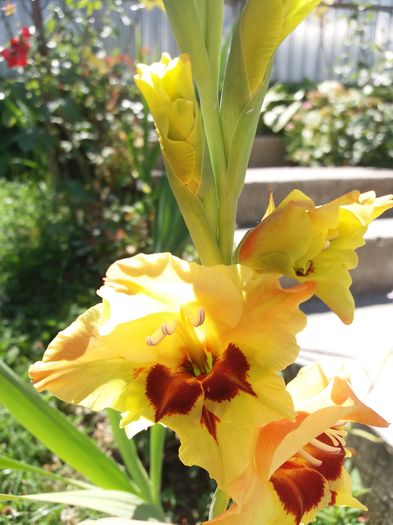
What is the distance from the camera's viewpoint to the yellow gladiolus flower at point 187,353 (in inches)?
16.9

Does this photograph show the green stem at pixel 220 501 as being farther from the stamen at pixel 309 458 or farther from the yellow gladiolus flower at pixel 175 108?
the yellow gladiolus flower at pixel 175 108

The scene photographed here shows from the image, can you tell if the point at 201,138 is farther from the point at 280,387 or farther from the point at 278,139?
the point at 278,139

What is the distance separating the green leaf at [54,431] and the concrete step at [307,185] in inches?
76.1

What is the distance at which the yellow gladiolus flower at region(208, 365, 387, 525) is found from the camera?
48cm

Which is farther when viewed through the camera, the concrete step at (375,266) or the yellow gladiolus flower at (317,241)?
the concrete step at (375,266)

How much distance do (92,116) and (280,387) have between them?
2972 millimetres

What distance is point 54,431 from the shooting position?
87cm

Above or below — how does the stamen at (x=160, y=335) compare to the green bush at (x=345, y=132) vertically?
above

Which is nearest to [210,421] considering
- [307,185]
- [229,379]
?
[229,379]

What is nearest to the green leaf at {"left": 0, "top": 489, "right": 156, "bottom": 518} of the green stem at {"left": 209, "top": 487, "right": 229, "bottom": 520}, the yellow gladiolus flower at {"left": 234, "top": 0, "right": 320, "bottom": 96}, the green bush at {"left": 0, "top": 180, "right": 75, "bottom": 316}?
the green stem at {"left": 209, "top": 487, "right": 229, "bottom": 520}

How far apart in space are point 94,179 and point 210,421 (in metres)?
2.98

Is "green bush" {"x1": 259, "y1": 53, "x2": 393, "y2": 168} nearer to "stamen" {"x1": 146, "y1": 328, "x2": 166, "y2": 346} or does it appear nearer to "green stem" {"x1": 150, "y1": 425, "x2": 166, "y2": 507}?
"green stem" {"x1": 150, "y1": 425, "x2": 166, "y2": 507}

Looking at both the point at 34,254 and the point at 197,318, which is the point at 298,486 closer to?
the point at 197,318

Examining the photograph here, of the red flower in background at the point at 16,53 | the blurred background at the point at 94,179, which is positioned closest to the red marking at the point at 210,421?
the blurred background at the point at 94,179
